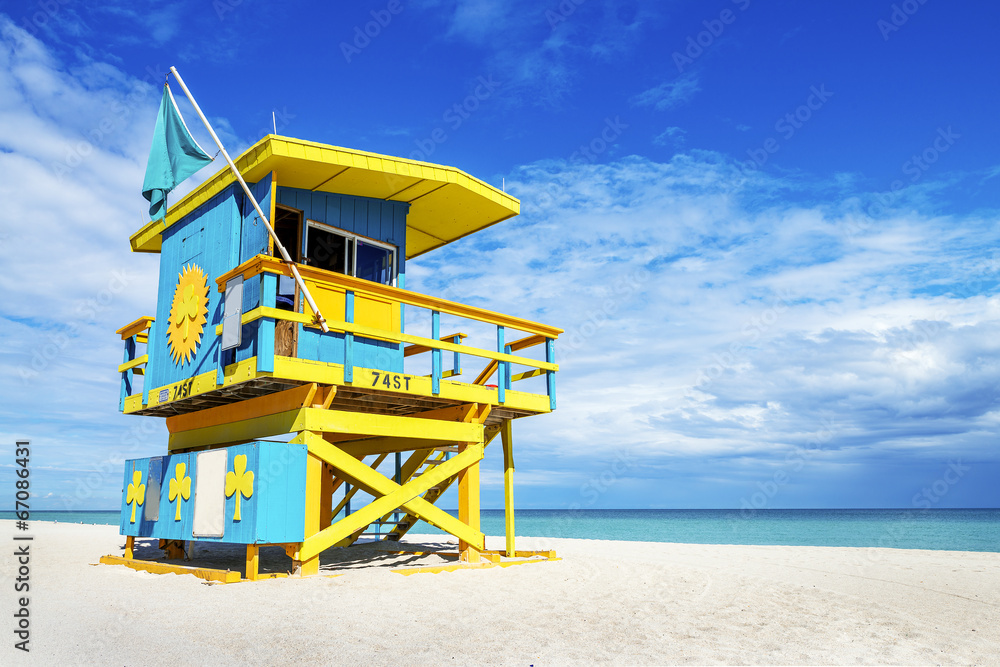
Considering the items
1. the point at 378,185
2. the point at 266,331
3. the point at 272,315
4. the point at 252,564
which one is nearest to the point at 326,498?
the point at 252,564

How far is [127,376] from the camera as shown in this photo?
1224 cm

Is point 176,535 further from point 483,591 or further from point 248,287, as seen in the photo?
point 483,591

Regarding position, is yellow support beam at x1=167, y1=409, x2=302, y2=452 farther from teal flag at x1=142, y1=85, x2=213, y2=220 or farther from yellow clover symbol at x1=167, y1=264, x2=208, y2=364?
teal flag at x1=142, y1=85, x2=213, y2=220

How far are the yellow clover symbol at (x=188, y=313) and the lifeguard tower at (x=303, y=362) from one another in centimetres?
4

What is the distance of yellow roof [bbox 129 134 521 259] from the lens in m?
9.87

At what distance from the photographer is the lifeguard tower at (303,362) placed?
8.78 meters

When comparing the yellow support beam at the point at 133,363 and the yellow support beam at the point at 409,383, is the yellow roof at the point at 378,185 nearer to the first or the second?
the yellow support beam at the point at 133,363

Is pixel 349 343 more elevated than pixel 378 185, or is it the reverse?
pixel 378 185

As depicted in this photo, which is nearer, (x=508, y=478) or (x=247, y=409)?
(x=247, y=409)

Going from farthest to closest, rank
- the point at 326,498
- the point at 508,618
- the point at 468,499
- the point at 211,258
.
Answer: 1. the point at 326,498
2. the point at 468,499
3. the point at 211,258
4. the point at 508,618

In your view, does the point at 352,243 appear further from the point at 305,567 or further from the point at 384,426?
the point at 305,567

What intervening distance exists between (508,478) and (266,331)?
5.30 m

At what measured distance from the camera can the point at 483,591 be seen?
814 cm

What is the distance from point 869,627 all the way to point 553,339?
21.2 ft
